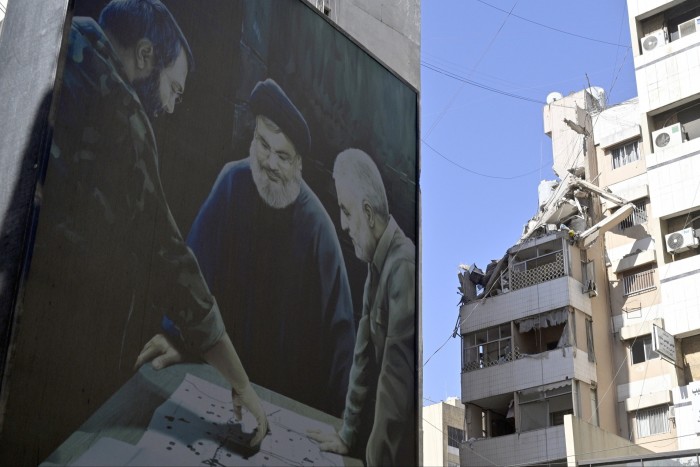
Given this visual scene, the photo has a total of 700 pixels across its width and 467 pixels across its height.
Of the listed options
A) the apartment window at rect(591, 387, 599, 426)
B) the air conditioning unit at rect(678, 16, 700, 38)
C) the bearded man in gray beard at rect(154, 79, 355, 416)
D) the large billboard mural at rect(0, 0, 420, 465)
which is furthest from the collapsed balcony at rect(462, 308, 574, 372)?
the bearded man in gray beard at rect(154, 79, 355, 416)

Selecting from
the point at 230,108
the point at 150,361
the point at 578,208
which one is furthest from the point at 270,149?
the point at 578,208

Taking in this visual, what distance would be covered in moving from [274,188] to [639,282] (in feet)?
55.8

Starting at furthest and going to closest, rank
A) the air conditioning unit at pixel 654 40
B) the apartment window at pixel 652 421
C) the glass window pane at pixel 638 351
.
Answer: the air conditioning unit at pixel 654 40, the glass window pane at pixel 638 351, the apartment window at pixel 652 421

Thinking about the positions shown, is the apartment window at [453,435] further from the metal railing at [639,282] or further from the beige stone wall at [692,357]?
the beige stone wall at [692,357]

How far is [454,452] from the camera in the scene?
4241 cm

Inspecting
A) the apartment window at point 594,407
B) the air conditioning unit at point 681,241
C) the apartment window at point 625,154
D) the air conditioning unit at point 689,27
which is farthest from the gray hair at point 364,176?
the apartment window at point 625,154

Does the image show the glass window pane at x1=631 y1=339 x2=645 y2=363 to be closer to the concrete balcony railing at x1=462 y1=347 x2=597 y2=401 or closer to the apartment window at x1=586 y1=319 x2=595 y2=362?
the apartment window at x1=586 y1=319 x2=595 y2=362

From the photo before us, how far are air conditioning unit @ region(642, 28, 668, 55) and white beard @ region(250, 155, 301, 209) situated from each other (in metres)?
16.2

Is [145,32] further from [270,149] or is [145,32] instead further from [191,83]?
[270,149]

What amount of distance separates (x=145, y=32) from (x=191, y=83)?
1194mm

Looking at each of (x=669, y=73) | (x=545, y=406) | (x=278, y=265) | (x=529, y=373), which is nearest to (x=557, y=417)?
(x=545, y=406)

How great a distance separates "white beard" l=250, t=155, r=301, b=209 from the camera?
18.0m

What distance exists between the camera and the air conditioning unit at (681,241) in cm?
2708

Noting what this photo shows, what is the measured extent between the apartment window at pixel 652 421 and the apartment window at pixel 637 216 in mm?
6476
